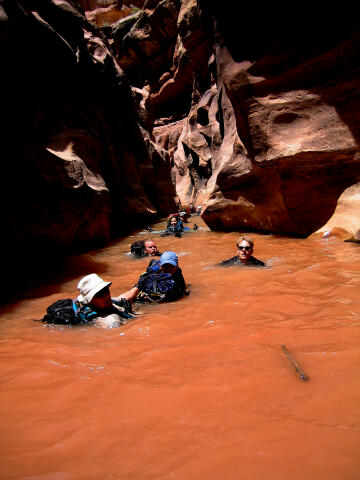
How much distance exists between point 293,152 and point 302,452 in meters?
6.72

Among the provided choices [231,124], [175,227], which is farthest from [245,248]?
[231,124]

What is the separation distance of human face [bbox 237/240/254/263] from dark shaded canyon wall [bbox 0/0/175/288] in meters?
4.76

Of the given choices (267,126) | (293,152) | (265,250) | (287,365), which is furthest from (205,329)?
(267,126)

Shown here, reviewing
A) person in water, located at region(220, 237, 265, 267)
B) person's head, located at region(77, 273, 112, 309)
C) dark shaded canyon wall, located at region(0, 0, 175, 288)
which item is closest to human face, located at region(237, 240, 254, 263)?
person in water, located at region(220, 237, 265, 267)

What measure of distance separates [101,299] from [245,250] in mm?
2760

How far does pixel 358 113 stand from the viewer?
19.7 ft

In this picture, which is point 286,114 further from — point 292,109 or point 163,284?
point 163,284

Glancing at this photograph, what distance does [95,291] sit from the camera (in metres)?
3.16

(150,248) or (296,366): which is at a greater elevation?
(296,366)

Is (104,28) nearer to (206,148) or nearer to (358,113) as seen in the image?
(206,148)

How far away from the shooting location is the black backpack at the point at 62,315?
10.6 ft

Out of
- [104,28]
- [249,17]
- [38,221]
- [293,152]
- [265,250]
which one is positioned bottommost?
[265,250]

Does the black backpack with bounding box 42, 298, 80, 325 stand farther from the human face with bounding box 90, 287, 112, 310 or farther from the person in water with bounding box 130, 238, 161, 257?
the person in water with bounding box 130, 238, 161, 257

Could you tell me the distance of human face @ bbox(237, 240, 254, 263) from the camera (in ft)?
16.6
